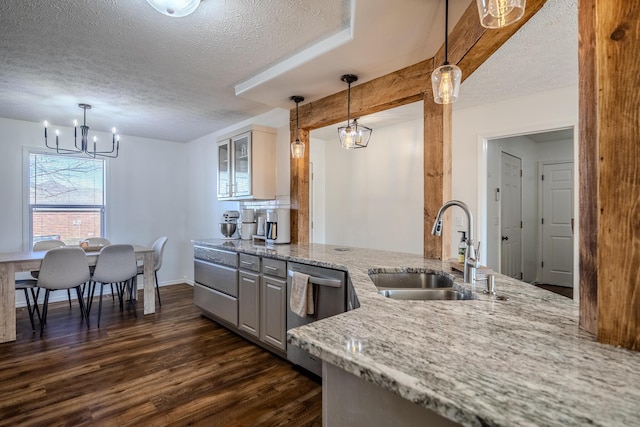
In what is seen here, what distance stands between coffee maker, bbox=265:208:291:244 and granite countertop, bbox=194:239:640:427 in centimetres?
231

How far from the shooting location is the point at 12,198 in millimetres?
4266

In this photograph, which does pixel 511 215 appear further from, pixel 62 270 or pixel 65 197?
pixel 65 197

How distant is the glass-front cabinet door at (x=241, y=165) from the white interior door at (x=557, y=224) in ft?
15.5

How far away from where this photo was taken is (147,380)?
2.38 m

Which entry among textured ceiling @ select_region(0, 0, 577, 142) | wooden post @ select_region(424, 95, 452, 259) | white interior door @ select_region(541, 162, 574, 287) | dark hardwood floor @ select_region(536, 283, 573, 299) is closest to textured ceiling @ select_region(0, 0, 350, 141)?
textured ceiling @ select_region(0, 0, 577, 142)

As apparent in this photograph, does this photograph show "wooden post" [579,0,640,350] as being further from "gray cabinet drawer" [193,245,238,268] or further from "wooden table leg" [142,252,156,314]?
"wooden table leg" [142,252,156,314]

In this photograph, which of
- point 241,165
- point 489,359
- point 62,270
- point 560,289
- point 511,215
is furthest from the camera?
point 560,289

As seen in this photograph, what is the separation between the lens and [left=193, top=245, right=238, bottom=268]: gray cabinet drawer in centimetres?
324

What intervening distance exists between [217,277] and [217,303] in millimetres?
276

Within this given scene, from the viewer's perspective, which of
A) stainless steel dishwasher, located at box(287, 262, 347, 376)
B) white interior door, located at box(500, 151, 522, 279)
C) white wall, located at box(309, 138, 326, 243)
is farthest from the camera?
white wall, located at box(309, 138, 326, 243)

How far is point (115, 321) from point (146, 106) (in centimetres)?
245

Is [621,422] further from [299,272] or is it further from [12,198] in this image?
[12,198]

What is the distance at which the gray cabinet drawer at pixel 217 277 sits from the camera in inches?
128

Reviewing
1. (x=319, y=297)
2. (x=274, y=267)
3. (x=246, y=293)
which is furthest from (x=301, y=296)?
(x=246, y=293)
